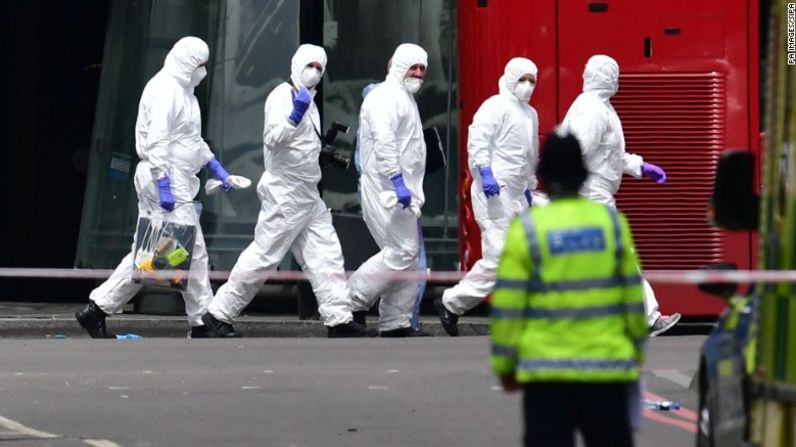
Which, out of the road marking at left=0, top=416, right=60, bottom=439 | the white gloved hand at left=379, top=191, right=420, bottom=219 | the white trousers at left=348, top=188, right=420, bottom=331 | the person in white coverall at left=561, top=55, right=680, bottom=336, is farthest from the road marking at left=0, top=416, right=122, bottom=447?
the person in white coverall at left=561, top=55, right=680, bottom=336

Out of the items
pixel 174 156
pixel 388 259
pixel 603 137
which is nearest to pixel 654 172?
pixel 603 137

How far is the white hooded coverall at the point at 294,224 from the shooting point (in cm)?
1466

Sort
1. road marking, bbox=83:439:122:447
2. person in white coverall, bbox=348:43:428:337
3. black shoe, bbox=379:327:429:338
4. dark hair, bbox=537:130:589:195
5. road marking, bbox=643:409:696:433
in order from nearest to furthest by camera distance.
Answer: dark hair, bbox=537:130:589:195 → road marking, bbox=83:439:122:447 → road marking, bbox=643:409:696:433 → person in white coverall, bbox=348:43:428:337 → black shoe, bbox=379:327:429:338

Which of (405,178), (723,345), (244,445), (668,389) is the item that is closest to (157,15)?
(405,178)

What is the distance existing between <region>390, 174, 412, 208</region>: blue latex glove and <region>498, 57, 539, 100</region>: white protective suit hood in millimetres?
1052

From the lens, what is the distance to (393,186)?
14688 millimetres

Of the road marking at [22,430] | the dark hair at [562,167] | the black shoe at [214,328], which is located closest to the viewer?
the dark hair at [562,167]

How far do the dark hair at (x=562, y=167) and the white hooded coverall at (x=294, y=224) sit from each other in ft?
26.5

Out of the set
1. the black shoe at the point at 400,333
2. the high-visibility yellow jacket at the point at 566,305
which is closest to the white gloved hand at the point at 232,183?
the black shoe at the point at 400,333

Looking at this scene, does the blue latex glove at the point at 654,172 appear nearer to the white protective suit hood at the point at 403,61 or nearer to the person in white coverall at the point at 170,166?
the white protective suit hood at the point at 403,61

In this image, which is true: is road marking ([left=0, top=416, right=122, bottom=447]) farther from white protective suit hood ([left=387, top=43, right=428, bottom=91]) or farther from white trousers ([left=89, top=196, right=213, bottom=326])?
white protective suit hood ([left=387, top=43, right=428, bottom=91])

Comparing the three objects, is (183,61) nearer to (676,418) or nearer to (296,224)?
(296,224)

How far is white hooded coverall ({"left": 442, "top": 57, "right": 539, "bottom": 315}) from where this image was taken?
15.0 metres

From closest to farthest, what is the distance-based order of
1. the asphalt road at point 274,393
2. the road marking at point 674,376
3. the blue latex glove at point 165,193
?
the asphalt road at point 274,393, the road marking at point 674,376, the blue latex glove at point 165,193
